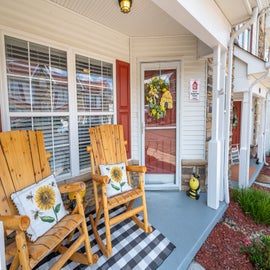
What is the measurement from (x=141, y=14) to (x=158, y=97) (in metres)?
1.17

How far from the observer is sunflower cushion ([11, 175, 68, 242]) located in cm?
132

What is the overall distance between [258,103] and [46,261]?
692cm

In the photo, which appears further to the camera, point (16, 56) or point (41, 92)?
point (41, 92)

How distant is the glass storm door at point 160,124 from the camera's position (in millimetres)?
2920

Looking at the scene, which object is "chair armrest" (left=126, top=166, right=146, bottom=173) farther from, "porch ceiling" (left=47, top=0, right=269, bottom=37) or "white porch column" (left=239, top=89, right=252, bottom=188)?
"white porch column" (left=239, top=89, right=252, bottom=188)

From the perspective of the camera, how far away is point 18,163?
1462mm

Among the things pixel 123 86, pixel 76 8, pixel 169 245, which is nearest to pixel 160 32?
pixel 123 86

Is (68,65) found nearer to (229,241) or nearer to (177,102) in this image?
(177,102)

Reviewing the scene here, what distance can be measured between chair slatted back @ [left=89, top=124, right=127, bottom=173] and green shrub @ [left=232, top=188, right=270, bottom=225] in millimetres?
1844

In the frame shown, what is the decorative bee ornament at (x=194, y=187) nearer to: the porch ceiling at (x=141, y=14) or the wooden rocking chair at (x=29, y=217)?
the wooden rocking chair at (x=29, y=217)

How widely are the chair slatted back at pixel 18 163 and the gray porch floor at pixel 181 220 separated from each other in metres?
1.33


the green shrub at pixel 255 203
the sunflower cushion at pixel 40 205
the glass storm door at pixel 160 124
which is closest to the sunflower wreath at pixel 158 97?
the glass storm door at pixel 160 124

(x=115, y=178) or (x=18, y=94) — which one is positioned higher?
(x=18, y=94)

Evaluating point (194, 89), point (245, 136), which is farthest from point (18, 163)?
point (245, 136)
